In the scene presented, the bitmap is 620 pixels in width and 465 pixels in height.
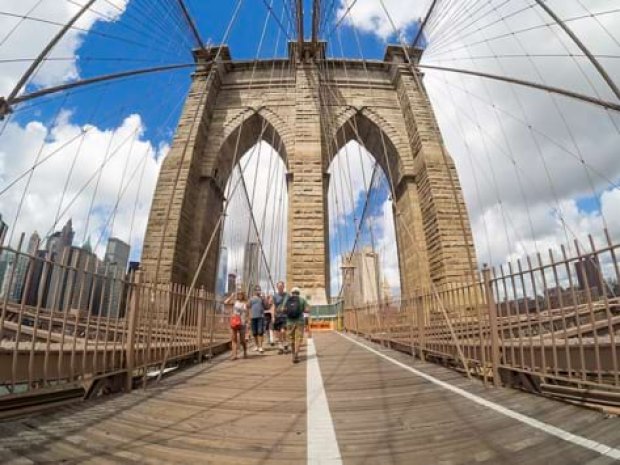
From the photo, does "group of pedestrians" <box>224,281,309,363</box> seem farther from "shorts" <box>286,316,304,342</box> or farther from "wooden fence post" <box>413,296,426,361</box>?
"wooden fence post" <box>413,296,426,361</box>

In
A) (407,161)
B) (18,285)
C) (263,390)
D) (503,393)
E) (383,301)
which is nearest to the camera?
(18,285)

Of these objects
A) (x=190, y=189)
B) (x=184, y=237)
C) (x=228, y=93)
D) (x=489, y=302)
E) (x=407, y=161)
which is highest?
(x=228, y=93)

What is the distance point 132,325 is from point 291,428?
242 centimetres

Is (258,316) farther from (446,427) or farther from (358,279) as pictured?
(358,279)

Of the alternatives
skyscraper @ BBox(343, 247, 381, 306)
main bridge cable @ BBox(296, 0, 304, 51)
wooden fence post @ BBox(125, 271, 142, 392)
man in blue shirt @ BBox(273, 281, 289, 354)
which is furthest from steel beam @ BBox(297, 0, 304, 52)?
wooden fence post @ BBox(125, 271, 142, 392)

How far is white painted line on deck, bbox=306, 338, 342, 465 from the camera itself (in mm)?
1716

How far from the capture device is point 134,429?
2211mm

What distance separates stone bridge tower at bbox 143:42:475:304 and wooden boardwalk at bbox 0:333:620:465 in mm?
9840

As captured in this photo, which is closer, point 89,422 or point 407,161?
point 89,422

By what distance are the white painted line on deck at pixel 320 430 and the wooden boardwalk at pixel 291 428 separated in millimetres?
54

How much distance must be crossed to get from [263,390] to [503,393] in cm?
238

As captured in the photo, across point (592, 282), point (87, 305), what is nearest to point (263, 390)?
point (87, 305)

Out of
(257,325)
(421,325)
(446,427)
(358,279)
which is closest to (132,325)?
(446,427)

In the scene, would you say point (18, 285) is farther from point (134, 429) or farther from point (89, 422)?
point (134, 429)
